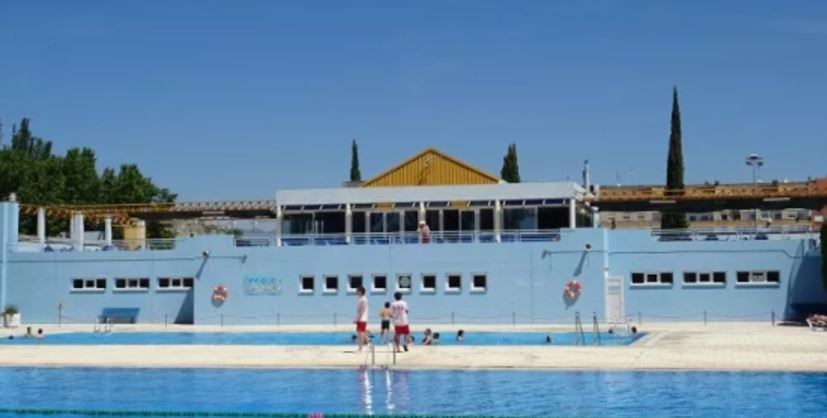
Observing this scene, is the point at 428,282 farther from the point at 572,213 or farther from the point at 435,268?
the point at 572,213

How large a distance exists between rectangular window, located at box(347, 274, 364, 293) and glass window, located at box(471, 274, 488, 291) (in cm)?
444

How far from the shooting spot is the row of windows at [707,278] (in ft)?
130

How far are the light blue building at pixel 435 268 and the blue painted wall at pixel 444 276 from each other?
46mm

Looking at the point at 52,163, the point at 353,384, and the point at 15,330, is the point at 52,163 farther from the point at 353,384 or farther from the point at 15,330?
the point at 353,384

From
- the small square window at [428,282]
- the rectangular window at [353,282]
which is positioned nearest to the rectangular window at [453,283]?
the small square window at [428,282]

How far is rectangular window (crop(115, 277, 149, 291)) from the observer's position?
4484 centimetres

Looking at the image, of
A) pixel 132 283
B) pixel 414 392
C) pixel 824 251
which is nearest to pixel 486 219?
pixel 824 251

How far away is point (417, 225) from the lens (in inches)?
1791

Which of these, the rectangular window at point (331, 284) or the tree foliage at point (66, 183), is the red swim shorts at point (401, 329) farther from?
the tree foliage at point (66, 183)

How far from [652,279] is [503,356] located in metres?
18.0

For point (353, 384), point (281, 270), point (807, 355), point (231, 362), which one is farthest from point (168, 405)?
point (281, 270)

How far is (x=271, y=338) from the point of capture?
1369 inches

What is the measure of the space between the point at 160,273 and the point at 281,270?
5494mm

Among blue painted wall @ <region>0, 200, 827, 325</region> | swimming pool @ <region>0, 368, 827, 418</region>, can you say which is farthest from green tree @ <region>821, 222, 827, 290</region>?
swimming pool @ <region>0, 368, 827, 418</region>
